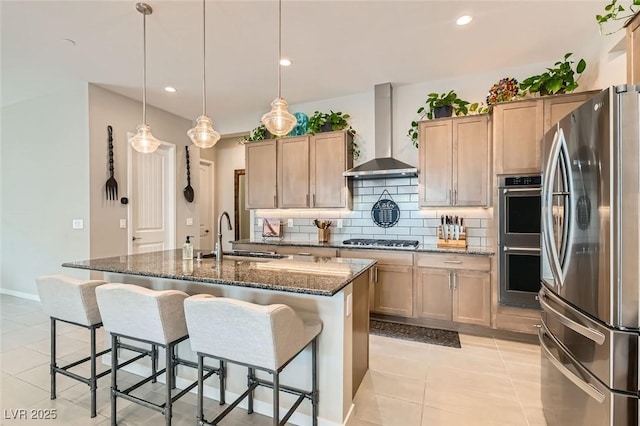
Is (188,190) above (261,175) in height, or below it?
below

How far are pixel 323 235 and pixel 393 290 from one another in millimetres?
1228

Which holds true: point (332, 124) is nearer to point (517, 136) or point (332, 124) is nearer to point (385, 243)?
point (385, 243)

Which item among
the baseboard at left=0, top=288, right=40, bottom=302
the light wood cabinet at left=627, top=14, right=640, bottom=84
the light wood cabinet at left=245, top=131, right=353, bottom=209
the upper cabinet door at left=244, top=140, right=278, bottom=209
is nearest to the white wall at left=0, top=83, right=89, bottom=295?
the baseboard at left=0, top=288, right=40, bottom=302

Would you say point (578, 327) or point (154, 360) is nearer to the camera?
point (578, 327)

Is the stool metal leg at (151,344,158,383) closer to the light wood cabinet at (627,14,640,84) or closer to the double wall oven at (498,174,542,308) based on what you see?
the double wall oven at (498,174,542,308)

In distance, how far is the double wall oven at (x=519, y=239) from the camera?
288cm

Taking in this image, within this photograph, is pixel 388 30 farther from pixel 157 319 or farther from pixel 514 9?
pixel 157 319

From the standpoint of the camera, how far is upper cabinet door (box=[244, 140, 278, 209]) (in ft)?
14.1

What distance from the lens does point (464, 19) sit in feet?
8.32

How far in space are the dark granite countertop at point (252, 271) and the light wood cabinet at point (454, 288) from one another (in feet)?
4.50

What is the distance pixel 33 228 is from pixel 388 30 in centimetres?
527

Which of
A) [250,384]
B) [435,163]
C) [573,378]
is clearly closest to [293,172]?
[435,163]

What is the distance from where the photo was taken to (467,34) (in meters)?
2.76

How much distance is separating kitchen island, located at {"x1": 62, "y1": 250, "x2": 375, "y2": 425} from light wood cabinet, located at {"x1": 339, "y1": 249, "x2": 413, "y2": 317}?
3.99 feet
